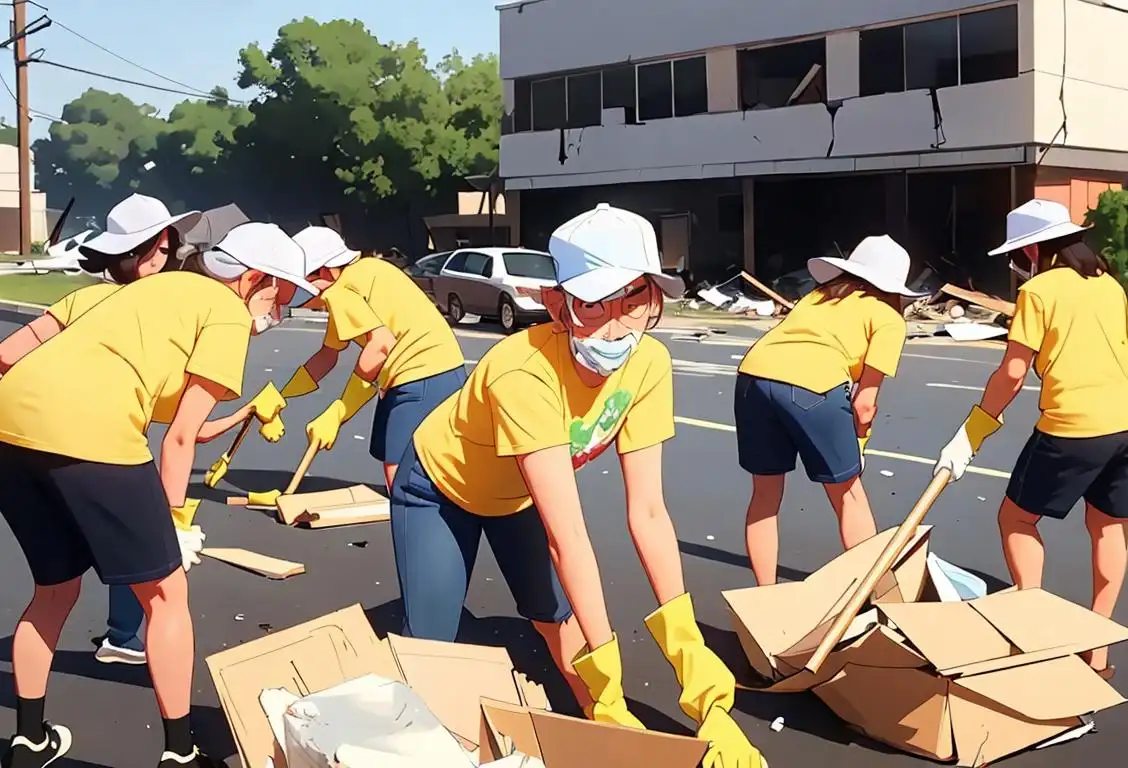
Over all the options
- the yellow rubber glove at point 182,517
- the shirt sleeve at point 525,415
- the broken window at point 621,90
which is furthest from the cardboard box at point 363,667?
the broken window at point 621,90

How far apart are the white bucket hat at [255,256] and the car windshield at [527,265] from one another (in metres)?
16.0

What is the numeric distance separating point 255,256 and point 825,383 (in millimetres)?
2237

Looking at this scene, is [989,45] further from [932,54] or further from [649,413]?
[649,413]

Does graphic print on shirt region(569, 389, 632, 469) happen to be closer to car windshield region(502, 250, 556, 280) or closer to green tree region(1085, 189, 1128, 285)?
green tree region(1085, 189, 1128, 285)

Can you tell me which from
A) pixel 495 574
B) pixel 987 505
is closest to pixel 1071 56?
pixel 987 505

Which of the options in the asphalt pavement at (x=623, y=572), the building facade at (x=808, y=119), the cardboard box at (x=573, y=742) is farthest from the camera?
the building facade at (x=808, y=119)

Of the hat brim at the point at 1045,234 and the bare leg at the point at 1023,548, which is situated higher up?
the hat brim at the point at 1045,234

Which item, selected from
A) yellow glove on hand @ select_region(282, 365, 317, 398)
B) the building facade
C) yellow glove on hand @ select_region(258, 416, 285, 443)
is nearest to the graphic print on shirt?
yellow glove on hand @ select_region(258, 416, 285, 443)

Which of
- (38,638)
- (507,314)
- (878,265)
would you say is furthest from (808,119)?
(38,638)

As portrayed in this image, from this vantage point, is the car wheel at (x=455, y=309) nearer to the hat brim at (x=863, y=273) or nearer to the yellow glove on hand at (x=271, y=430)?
the yellow glove on hand at (x=271, y=430)

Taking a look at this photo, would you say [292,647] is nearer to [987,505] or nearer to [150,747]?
[150,747]

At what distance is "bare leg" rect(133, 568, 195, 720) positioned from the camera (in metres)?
3.43

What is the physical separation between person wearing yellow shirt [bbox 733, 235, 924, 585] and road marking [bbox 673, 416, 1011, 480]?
3398mm

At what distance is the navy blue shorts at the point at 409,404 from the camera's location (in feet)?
20.5
